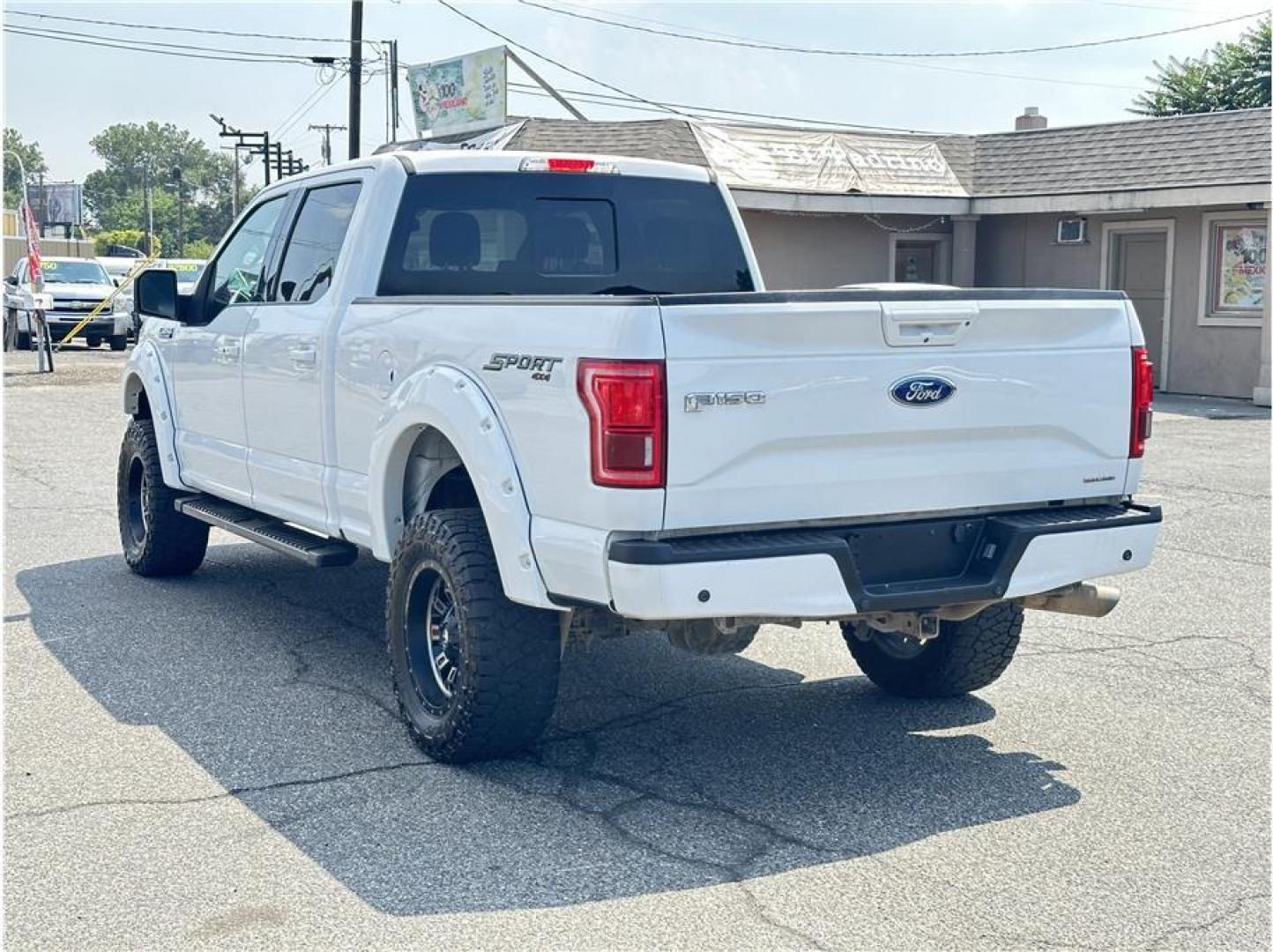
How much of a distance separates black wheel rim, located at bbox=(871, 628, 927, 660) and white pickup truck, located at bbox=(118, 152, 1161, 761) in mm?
11

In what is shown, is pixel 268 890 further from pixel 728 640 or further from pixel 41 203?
pixel 41 203

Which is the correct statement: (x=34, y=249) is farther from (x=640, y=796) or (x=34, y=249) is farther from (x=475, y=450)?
(x=640, y=796)

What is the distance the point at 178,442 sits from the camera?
834cm

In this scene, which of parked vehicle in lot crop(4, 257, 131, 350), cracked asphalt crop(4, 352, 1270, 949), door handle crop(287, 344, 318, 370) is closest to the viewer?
cracked asphalt crop(4, 352, 1270, 949)

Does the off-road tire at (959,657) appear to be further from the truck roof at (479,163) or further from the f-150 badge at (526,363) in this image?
the truck roof at (479,163)

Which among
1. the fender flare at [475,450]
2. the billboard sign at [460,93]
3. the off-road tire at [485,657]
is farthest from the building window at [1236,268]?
the off-road tire at [485,657]

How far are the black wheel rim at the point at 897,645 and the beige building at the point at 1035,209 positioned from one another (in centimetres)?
1540

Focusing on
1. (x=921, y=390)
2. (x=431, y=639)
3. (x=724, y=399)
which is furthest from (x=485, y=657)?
(x=921, y=390)

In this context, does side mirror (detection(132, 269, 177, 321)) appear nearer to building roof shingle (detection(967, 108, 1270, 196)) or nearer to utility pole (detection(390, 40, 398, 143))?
building roof shingle (detection(967, 108, 1270, 196))

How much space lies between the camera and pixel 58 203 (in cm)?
12488

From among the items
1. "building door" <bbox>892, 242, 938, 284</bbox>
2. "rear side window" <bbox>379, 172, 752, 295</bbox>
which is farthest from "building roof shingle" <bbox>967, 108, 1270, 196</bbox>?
"rear side window" <bbox>379, 172, 752, 295</bbox>

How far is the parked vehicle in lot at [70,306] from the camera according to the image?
3105 centimetres

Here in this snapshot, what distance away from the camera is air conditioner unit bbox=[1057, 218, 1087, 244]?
2320 cm

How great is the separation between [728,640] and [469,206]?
2.34 m
